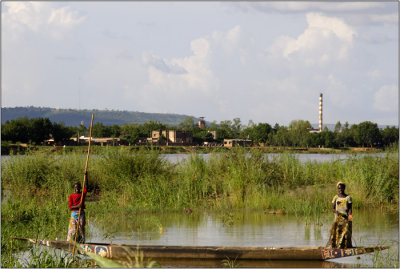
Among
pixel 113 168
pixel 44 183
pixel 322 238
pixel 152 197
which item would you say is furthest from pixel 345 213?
pixel 44 183

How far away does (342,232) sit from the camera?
9.99 meters

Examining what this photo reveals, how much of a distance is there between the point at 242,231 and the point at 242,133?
451 inches

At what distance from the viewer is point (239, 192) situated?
17.4 m

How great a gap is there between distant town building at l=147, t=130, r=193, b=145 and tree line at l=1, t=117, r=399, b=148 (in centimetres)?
59

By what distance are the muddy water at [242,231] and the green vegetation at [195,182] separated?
2.14ft

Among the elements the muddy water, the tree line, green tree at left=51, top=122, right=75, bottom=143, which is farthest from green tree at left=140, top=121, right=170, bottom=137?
the muddy water

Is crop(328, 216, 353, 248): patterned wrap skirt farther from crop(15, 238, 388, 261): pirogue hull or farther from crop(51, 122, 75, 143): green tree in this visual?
crop(51, 122, 75, 143): green tree

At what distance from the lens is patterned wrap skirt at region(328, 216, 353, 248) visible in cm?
994

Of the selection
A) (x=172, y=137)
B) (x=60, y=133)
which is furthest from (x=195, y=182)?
(x=60, y=133)

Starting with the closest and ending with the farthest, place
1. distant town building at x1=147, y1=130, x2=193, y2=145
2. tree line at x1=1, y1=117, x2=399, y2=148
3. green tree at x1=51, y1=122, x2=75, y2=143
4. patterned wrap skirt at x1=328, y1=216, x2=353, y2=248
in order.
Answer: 1. patterned wrap skirt at x1=328, y1=216, x2=353, y2=248
2. tree line at x1=1, y1=117, x2=399, y2=148
3. distant town building at x1=147, y1=130, x2=193, y2=145
4. green tree at x1=51, y1=122, x2=75, y2=143

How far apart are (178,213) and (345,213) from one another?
7019mm

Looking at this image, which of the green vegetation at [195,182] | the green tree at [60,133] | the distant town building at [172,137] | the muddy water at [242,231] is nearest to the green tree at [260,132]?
the green vegetation at [195,182]

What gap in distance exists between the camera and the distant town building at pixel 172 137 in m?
41.3

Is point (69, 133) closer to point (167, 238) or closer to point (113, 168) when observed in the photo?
point (113, 168)
